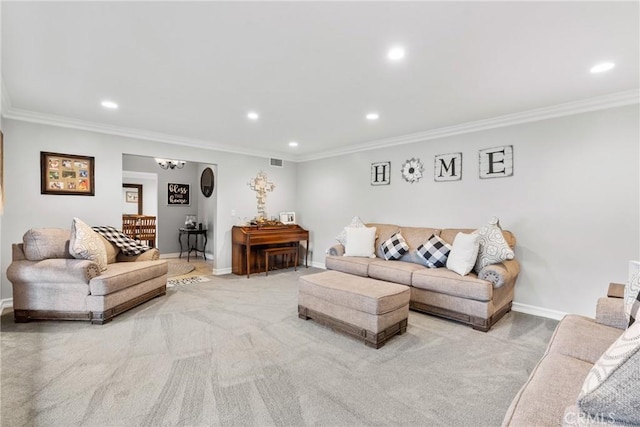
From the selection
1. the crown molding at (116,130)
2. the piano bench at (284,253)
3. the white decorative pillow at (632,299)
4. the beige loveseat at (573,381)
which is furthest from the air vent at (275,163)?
the white decorative pillow at (632,299)

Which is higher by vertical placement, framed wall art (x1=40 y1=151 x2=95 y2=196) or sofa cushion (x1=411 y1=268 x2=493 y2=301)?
framed wall art (x1=40 y1=151 x2=95 y2=196)

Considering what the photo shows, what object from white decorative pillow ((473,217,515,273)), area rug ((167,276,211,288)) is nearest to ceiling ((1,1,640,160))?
white decorative pillow ((473,217,515,273))

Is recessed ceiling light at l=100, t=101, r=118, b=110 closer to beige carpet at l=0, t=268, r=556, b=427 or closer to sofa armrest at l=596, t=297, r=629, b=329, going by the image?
beige carpet at l=0, t=268, r=556, b=427

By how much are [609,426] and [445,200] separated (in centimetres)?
366

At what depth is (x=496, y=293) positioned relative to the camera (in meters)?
3.16

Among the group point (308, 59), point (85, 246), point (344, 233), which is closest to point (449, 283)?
point (344, 233)

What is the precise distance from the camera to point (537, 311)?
11.5 ft

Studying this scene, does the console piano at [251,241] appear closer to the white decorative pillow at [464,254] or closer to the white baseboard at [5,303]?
the white baseboard at [5,303]

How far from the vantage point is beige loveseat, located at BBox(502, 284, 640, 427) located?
87 centimetres

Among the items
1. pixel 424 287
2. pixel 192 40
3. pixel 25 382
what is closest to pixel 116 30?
pixel 192 40

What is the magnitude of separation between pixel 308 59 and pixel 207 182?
5.27 m

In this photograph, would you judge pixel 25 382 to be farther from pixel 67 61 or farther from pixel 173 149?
pixel 173 149

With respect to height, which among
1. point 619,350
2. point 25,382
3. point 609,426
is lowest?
point 25,382

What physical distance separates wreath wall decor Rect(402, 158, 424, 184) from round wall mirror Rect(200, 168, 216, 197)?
4.10 meters
